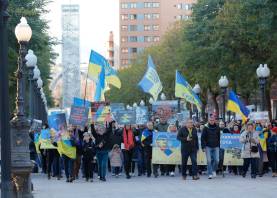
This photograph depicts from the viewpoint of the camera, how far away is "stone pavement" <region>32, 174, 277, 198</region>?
1769 cm

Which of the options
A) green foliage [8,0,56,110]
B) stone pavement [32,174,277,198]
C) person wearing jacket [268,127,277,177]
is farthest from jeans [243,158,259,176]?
green foliage [8,0,56,110]

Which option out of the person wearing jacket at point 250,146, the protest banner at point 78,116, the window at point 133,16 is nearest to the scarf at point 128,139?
the protest banner at point 78,116

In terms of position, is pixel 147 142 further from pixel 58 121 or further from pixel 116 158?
pixel 58 121

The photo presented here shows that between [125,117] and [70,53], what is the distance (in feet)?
533

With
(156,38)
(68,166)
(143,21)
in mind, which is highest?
(143,21)

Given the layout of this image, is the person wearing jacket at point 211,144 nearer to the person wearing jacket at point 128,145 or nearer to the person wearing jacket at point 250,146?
the person wearing jacket at point 250,146

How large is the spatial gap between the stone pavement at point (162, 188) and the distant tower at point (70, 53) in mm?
154187

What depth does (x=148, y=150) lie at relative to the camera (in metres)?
24.9

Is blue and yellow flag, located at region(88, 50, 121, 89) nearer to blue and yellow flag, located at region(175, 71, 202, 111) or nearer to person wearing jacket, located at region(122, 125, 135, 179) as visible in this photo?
blue and yellow flag, located at region(175, 71, 202, 111)

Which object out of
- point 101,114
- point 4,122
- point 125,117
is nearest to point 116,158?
point 125,117

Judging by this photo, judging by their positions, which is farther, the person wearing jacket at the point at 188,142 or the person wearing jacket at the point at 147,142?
the person wearing jacket at the point at 147,142

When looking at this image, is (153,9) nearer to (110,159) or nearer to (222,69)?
(222,69)

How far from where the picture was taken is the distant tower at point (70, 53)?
593ft

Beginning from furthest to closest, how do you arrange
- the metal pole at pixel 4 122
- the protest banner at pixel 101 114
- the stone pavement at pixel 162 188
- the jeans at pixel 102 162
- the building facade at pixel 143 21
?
the building facade at pixel 143 21 < the protest banner at pixel 101 114 < the jeans at pixel 102 162 < the stone pavement at pixel 162 188 < the metal pole at pixel 4 122
